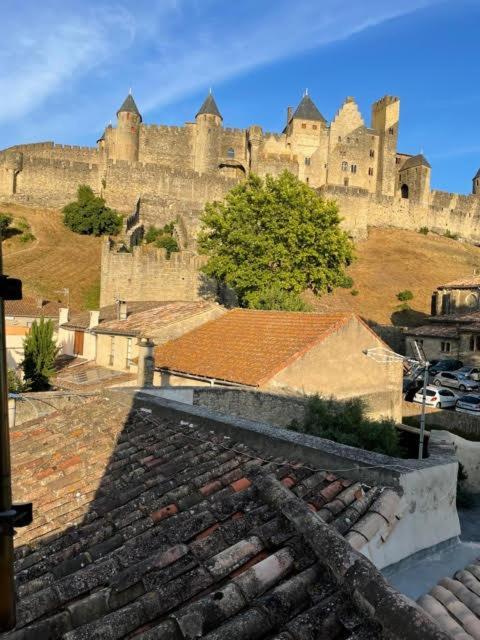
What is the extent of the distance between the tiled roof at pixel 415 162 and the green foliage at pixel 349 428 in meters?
76.4

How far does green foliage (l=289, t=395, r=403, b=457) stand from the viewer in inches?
537

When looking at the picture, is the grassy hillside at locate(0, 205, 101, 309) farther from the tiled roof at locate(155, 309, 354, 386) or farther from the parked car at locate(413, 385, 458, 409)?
the parked car at locate(413, 385, 458, 409)

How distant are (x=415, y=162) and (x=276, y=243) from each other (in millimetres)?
62893

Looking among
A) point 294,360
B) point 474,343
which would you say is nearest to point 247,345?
point 294,360

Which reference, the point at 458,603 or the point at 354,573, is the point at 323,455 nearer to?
the point at 458,603

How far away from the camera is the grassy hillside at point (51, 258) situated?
4762cm

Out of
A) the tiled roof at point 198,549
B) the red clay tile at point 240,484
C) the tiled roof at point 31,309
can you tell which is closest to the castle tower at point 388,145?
the tiled roof at point 31,309

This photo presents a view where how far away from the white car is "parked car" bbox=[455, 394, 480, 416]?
5696 millimetres

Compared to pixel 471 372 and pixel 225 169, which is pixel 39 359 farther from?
pixel 225 169

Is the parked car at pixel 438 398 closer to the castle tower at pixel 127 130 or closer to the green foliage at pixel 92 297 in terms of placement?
the green foliage at pixel 92 297

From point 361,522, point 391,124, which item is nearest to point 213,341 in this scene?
point 361,522

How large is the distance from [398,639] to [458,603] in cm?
157

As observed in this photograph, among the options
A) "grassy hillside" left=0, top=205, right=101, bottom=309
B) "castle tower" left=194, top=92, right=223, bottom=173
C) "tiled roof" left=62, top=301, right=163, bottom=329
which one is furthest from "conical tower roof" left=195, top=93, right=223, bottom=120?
"tiled roof" left=62, top=301, right=163, bottom=329

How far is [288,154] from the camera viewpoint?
74750 millimetres
